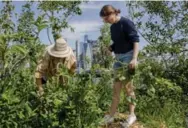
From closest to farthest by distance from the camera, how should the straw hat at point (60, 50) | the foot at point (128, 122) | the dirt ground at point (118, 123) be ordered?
1. the straw hat at point (60, 50)
2. the foot at point (128, 122)
3. the dirt ground at point (118, 123)

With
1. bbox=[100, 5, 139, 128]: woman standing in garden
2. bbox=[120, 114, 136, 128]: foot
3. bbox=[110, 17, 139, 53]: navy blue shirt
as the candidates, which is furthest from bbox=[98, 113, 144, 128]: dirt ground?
bbox=[110, 17, 139, 53]: navy blue shirt

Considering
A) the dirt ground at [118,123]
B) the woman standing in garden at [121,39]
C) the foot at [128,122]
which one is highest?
the woman standing in garden at [121,39]

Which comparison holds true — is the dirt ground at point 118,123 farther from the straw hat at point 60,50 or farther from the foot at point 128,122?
the straw hat at point 60,50

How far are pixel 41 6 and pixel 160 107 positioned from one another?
4344 mm

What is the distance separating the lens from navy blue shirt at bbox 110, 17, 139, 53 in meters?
5.46

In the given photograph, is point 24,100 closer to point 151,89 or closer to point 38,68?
point 38,68

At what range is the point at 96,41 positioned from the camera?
10.8 metres

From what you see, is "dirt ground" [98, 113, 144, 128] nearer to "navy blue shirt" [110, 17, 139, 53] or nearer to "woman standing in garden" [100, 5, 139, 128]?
"woman standing in garden" [100, 5, 139, 128]

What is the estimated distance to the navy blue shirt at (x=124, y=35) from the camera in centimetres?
546

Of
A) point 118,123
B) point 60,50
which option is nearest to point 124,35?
point 60,50

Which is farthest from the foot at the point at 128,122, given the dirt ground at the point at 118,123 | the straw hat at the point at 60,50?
the straw hat at the point at 60,50

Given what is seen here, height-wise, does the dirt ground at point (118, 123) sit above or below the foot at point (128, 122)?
below

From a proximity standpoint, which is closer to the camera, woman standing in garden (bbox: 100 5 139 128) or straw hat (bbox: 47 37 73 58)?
straw hat (bbox: 47 37 73 58)

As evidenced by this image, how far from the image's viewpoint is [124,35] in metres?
5.55
